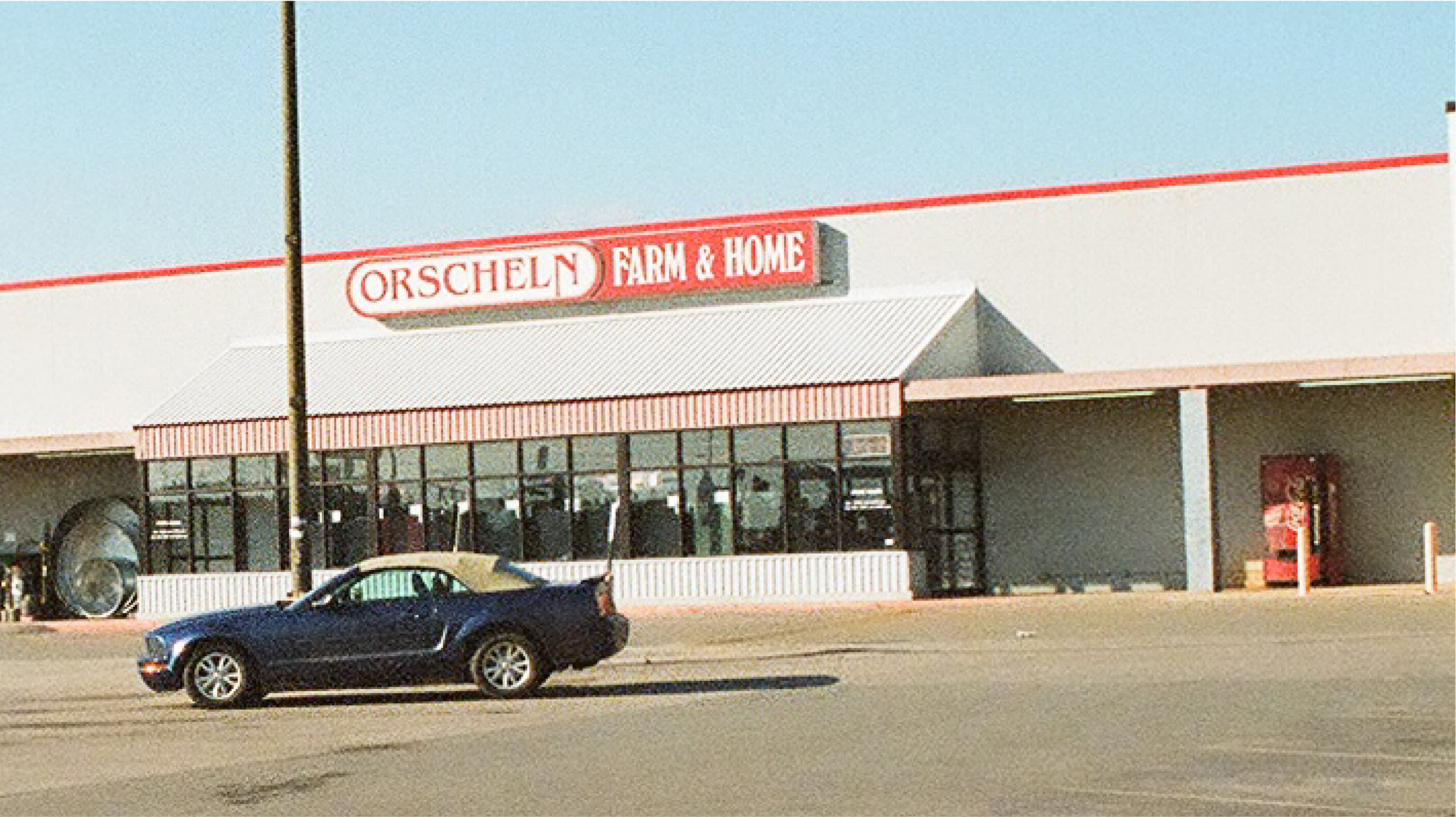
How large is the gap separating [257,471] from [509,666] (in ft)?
69.6

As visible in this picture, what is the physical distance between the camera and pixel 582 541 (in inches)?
1561

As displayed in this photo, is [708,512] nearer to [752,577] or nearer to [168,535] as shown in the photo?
[752,577]

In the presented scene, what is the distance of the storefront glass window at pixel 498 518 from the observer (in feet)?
132

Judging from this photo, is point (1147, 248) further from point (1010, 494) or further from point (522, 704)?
point (522, 704)

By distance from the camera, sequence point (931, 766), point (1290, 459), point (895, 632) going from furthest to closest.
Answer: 1. point (1290, 459)
2. point (895, 632)
3. point (931, 766)

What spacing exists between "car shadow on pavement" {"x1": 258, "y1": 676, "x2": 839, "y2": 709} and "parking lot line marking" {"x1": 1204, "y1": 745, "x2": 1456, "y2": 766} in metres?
7.20

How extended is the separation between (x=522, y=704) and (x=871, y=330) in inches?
717

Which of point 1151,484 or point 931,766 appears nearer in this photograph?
point 931,766

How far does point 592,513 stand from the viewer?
130 ft

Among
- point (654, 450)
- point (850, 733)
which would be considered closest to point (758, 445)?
point (654, 450)

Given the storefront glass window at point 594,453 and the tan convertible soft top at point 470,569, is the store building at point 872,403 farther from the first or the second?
the tan convertible soft top at point 470,569

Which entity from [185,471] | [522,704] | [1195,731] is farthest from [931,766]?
[185,471]

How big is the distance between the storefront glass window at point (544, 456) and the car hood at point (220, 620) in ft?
55.4

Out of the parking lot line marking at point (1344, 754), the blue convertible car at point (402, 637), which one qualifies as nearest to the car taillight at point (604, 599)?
the blue convertible car at point (402, 637)
